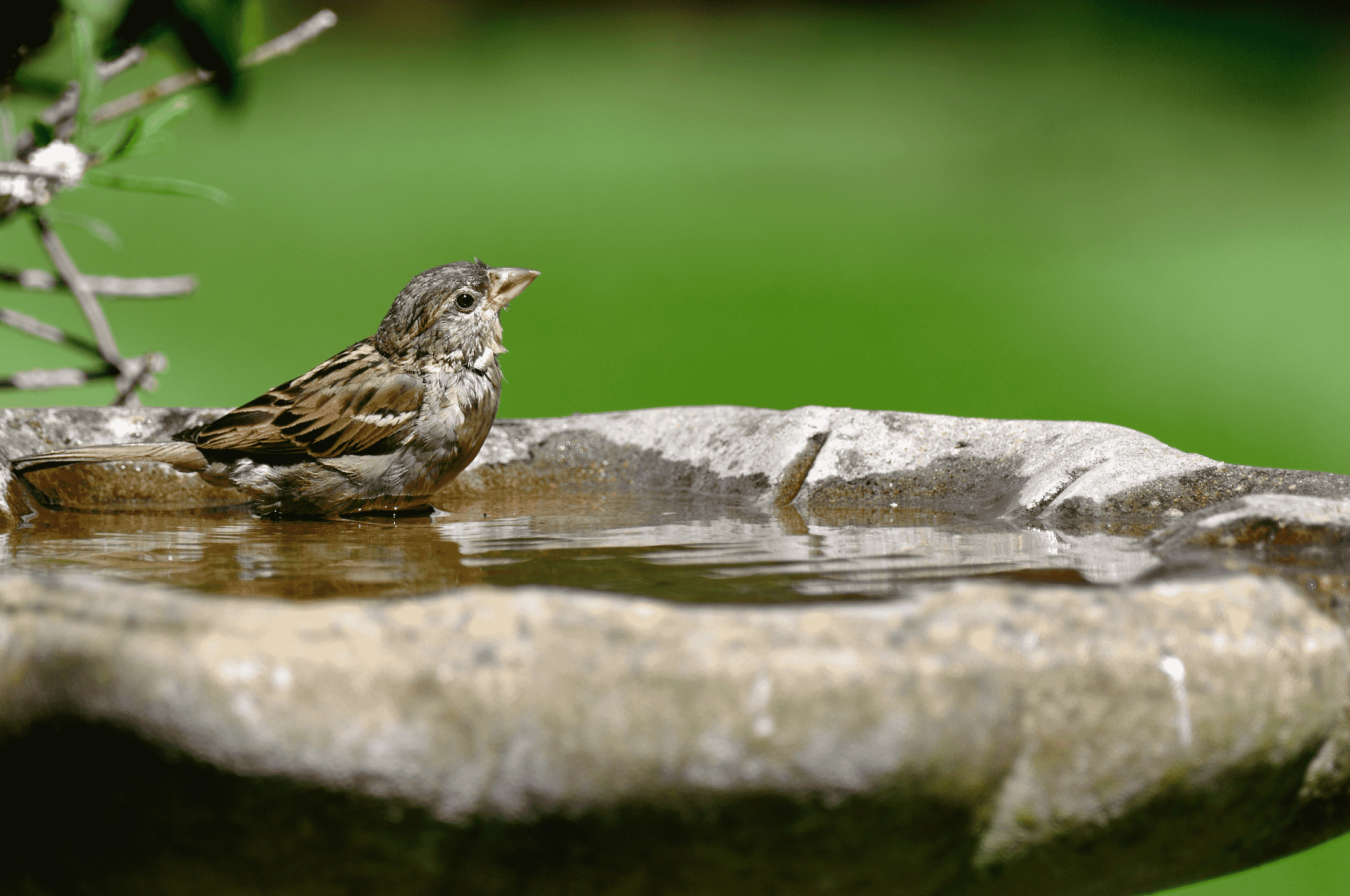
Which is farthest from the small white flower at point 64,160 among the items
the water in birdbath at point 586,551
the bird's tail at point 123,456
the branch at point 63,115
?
the water in birdbath at point 586,551

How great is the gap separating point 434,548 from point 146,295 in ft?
8.79

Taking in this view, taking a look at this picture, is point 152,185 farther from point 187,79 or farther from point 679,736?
point 679,736

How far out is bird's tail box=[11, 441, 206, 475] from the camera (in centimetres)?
363

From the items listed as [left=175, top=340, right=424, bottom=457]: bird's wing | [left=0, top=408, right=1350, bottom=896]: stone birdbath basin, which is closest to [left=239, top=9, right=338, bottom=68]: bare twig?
[left=175, top=340, right=424, bottom=457]: bird's wing

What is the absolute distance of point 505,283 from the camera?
4230mm

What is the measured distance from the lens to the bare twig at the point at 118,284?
457 cm

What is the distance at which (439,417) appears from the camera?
3801mm

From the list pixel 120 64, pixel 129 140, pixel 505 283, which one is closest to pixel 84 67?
pixel 129 140

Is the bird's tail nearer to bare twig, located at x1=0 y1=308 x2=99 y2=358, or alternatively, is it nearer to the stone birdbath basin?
bare twig, located at x1=0 y1=308 x2=99 y2=358

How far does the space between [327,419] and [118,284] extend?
1.64 m

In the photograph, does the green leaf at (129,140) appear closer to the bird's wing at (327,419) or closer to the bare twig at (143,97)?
the bare twig at (143,97)

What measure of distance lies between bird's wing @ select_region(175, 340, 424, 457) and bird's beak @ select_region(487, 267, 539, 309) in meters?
0.47

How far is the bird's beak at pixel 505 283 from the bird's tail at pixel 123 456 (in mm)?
1224

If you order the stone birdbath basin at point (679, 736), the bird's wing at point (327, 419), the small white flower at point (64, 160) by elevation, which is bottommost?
the stone birdbath basin at point (679, 736)
